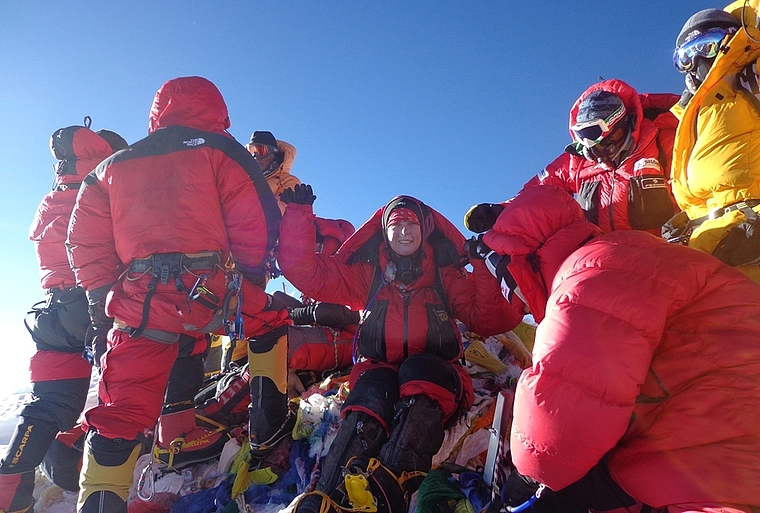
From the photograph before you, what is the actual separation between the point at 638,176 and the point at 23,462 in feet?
17.3

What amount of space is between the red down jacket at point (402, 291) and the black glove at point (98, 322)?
1304mm

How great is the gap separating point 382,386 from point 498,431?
0.99 meters

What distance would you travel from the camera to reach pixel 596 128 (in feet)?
12.0

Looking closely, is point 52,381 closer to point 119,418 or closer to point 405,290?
point 119,418

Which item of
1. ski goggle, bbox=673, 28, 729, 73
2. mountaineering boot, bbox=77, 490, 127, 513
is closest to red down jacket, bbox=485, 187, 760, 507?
ski goggle, bbox=673, 28, 729, 73

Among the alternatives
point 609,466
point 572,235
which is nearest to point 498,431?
point 609,466

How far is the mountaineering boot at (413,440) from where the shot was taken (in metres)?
2.60

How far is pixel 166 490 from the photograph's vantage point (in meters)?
3.59

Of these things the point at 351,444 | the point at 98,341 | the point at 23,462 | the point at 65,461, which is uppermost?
the point at 98,341

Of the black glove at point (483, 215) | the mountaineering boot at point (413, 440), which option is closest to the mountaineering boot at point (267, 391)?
the mountaineering boot at point (413, 440)

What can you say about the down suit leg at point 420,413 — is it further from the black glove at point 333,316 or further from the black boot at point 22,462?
the black boot at point 22,462

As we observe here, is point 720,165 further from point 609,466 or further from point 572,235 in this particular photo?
point 609,466

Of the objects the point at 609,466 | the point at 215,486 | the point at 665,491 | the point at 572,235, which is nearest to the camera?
the point at 665,491

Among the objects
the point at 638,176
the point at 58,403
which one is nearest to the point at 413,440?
the point at 638,176
